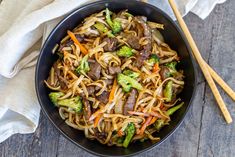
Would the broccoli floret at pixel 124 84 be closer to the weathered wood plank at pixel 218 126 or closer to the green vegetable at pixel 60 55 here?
the green vegetable at pixel 60 55

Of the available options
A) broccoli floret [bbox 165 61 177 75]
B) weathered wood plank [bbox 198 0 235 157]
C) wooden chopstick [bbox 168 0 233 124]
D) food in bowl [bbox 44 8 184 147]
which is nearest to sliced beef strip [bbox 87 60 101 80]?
food in bowl [bbox 44 8 184 147]

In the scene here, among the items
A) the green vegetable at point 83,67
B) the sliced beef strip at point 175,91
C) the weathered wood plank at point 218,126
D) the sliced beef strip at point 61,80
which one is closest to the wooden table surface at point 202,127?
the weathered wood plank at point 218,126

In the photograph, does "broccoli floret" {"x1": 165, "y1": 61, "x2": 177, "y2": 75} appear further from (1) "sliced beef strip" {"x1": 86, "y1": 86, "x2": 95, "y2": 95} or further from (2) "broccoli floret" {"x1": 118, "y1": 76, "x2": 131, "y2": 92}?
(1) "sliced beef strip" {"x1": 86, "y1": 86, "x2": 95, "y2": 95}

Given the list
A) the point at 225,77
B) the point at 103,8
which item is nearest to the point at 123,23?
the point at 103,8

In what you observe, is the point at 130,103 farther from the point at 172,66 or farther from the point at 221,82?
the point at 221,82

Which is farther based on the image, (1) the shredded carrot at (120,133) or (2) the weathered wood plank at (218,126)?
(2) the weathered wood plank at (218,126)

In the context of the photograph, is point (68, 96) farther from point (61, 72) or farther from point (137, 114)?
point (137, 114)

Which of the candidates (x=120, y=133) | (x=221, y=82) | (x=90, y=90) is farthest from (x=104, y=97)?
(x=221, y=82)
